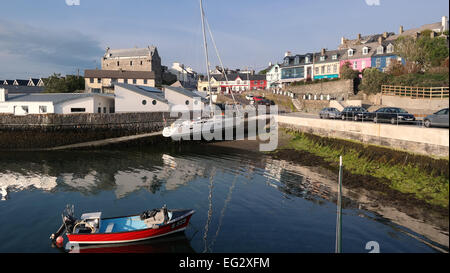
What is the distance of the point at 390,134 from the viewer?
22.4 metres

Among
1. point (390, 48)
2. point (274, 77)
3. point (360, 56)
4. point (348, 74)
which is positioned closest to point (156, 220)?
point (348, 74)

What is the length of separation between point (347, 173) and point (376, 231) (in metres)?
8.59

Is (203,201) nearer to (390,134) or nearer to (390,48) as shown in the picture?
(390,134)

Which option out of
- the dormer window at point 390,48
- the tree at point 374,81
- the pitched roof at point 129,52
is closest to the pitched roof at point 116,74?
the pitched roof at point 129,52

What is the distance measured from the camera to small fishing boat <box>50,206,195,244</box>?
13.8 m

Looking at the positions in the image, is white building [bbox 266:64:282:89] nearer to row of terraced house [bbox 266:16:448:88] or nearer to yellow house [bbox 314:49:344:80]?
row of terraced house [bbox 266:16:448:88]

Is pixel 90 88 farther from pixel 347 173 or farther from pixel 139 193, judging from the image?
pixel 347 173

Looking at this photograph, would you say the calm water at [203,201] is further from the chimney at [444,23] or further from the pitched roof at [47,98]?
the chimney at [444,23]

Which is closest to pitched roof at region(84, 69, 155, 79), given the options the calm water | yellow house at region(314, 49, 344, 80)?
yellow house at region(314, 49, 344, 80)

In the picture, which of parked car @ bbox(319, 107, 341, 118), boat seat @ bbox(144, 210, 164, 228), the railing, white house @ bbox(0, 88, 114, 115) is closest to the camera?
boat seat @ bbox(144, 210, 164, 228)

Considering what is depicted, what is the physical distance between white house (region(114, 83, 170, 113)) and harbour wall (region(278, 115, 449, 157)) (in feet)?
83.6
